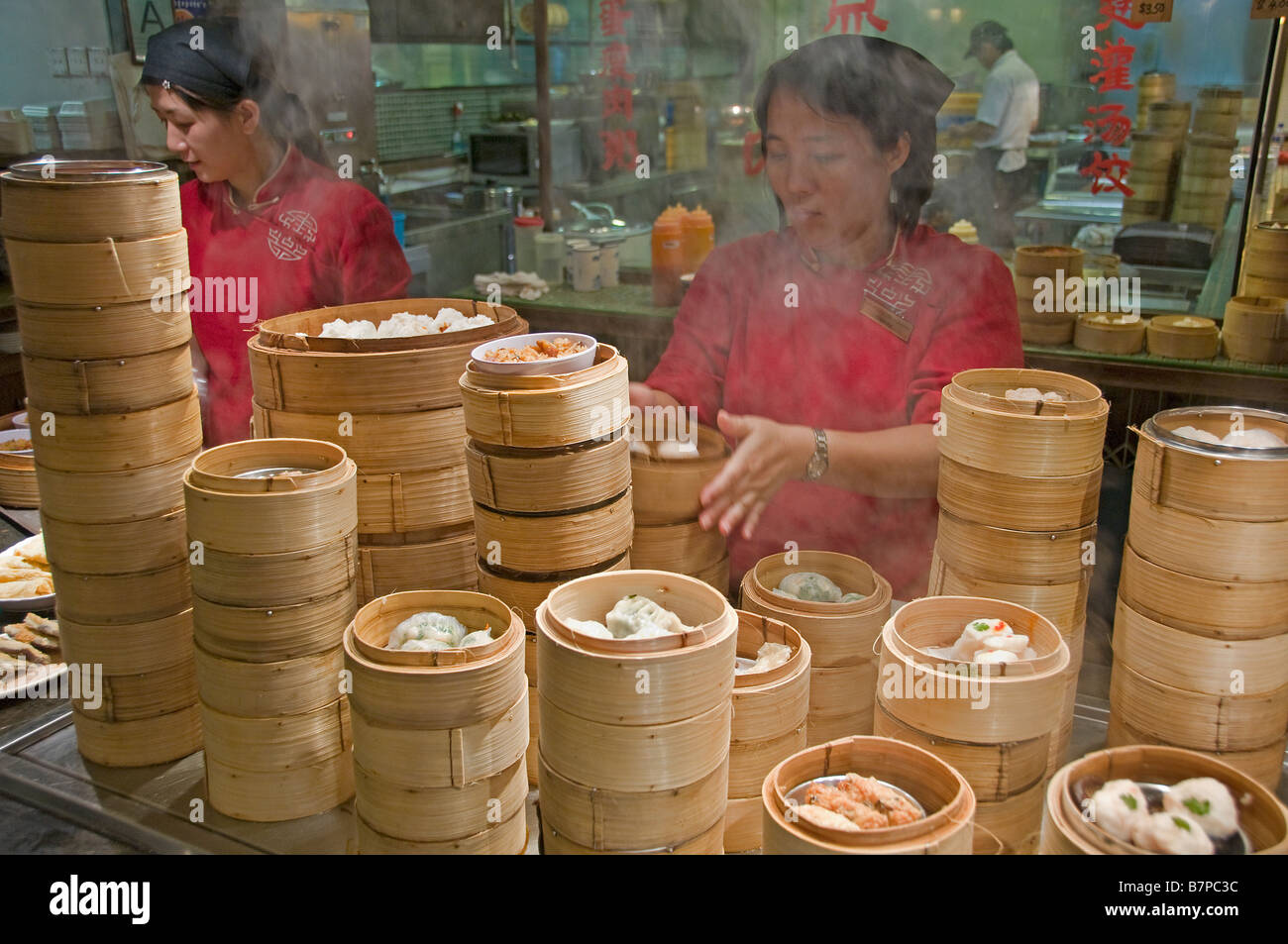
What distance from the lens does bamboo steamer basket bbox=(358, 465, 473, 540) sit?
81.1 inches

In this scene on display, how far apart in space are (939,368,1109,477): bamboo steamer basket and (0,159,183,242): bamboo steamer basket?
164 centimetres

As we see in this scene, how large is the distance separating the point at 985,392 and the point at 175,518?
176 centimetres

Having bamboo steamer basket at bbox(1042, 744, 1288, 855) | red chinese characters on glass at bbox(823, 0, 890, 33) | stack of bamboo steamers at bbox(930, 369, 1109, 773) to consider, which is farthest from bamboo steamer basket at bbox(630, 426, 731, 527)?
red chinese characters on glass at bbox(823, 0, 890, 33)

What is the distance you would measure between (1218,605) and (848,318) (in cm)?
129

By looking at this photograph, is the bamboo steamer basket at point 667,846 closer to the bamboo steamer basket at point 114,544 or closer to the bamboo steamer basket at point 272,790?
the bamboo steamer basket at point 272,790

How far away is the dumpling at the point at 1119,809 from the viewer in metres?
1.31

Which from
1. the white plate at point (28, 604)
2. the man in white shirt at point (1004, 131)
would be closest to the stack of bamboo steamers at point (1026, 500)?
the white plate at point (28, 604)

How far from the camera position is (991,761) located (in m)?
1.56

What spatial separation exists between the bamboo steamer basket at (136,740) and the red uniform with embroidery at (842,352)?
1472 millimetres

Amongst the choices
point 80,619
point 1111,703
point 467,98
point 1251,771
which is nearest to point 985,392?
point 1111,703

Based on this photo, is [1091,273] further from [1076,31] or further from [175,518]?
[175,518]

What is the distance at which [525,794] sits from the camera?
5.76 feet

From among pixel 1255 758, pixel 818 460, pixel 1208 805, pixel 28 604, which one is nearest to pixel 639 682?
→ pixel 1208 805
